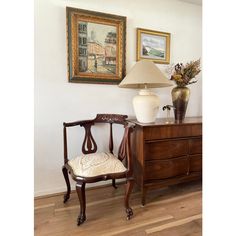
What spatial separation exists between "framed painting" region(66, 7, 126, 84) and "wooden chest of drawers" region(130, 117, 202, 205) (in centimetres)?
72

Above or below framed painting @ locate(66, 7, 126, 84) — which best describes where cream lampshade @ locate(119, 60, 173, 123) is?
below

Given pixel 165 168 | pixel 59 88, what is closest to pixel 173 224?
pixel 165 168

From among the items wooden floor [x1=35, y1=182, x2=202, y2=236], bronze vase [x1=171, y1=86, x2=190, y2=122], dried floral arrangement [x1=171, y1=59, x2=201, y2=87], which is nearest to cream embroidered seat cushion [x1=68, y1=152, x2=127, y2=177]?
wooden floor [x1=35, y1=182, x2=202, y2=236]

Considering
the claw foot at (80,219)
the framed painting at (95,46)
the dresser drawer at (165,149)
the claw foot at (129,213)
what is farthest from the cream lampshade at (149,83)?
the claw foot at (80,219)

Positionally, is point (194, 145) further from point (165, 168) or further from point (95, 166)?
point (95, 166)

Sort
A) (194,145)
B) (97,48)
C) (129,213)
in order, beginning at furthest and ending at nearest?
1. (97,48)
2. (194,145)
3. (129,213)

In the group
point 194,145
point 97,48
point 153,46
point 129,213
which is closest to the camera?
point 129,213

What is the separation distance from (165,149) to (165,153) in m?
0.04

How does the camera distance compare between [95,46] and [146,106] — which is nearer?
[146,106]

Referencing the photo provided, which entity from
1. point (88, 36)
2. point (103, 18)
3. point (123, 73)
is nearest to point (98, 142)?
point (123, 73)

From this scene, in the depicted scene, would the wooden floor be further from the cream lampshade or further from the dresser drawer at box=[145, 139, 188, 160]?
the cream lampshade

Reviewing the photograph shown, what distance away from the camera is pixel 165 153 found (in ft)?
6.16

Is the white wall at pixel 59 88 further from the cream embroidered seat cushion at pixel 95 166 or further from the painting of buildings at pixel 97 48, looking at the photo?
the cream embroidered seat cushion at pixel 95 166

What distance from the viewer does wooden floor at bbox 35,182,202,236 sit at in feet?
4.79
